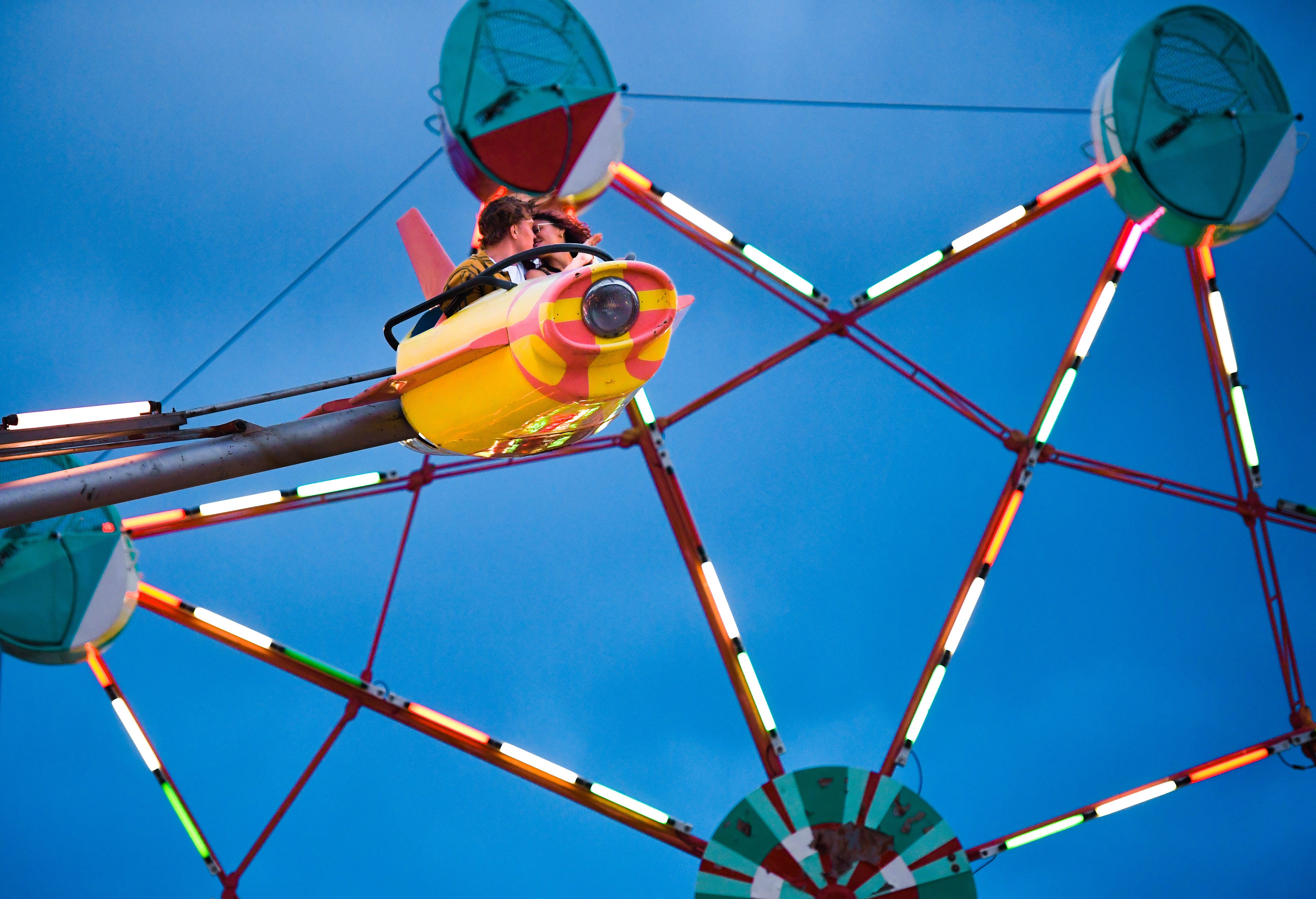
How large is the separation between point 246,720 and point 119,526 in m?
5.55

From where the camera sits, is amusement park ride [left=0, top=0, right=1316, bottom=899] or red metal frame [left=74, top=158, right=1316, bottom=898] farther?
red metal frame [left=74, top=158, right=1316, bottom=898]

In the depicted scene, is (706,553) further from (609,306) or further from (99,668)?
(609,306)

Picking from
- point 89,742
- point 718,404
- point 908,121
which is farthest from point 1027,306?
point 89,742

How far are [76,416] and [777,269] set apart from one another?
4.84 meters

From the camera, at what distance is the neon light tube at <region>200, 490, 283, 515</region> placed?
7.45 meters

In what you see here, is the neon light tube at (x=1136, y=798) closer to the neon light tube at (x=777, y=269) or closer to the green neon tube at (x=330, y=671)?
the neon light tube at (x=777, y=269)

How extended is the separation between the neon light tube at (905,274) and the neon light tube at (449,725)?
3598 millimetres

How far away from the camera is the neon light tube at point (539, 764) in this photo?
743 centimetres

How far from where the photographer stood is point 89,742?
11383 millimetres

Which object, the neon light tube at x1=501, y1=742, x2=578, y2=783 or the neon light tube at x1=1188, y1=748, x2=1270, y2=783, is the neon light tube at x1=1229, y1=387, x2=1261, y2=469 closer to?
the neon light tube at x1=1188, y1=748, x2=1270, y2=783

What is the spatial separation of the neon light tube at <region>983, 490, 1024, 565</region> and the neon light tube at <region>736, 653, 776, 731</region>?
5.25ft

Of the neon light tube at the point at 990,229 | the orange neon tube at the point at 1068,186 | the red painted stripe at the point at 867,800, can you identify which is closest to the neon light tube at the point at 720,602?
the red painted stripe at the point at 867,800

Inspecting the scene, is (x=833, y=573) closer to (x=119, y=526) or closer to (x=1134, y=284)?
(x=1134, y=284)

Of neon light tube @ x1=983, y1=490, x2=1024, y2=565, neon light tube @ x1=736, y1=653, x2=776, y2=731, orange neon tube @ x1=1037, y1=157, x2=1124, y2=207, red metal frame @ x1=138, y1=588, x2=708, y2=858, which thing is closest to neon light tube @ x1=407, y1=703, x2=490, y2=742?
red metal frame @ x1=138, y1=588, x2=708, y2=858
